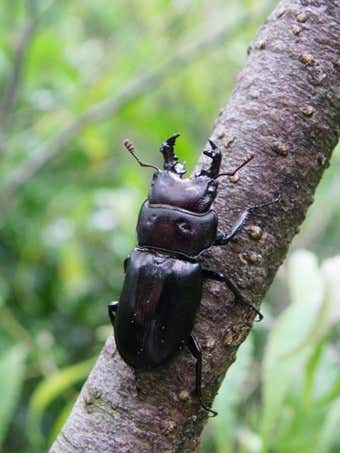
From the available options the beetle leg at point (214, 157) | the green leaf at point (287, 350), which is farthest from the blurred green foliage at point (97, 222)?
the beetle leg at point (214, 157)

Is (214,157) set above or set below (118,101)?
below

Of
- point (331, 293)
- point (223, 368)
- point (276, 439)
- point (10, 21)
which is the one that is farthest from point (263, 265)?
point (10, 21)

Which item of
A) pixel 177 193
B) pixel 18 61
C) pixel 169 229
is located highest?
pixel 18 61

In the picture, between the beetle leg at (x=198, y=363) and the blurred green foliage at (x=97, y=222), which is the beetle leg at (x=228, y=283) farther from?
the blurred green foliage at (x=97, y=222)

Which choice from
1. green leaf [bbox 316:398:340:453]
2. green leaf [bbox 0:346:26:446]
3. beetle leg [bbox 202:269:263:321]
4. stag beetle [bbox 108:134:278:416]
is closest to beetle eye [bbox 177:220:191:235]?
stag beetle [bbox 108:134:278:416]

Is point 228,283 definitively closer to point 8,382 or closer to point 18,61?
point 8,382

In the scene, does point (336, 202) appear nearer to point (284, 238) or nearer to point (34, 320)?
point (34, 320)

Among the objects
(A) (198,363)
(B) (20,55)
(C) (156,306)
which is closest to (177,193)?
(C) (156,306)
